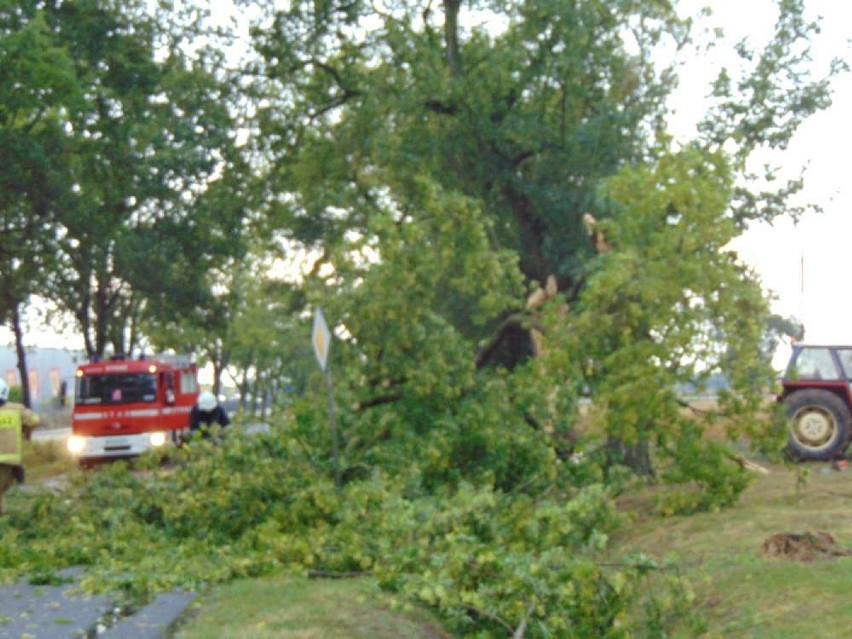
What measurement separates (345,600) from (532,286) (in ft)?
40.6

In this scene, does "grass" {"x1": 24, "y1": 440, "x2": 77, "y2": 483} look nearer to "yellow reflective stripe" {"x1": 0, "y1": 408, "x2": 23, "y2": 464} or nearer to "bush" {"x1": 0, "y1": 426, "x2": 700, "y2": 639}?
"bush" {"x1": 0, "y1": 426, "x2": 700, "y2": 639}

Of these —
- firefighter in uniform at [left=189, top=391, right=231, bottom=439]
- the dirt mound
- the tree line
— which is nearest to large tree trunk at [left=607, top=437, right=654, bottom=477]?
the tree line

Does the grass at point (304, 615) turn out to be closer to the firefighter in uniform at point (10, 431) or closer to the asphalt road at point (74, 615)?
the asphalt road at point (74, 615)

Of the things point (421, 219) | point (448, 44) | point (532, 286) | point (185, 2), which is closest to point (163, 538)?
point (421, 219)

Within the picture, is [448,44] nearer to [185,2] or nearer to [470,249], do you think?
[185,2]

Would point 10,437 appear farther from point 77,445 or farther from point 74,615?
point 77,445

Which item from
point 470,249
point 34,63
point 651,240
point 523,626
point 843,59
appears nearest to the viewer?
point 523,626

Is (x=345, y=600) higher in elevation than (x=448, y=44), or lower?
lower

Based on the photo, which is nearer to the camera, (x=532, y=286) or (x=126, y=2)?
(x=532, y=286)

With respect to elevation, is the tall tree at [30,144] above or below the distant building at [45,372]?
above

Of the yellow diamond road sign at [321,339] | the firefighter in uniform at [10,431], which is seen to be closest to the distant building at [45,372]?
the yellow diamond road sign at [321,339]

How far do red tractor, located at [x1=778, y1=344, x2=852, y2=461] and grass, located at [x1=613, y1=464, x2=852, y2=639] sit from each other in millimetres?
5150

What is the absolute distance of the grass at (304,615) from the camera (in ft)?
31.3

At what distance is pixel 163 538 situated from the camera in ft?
50.7
